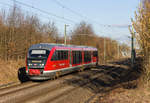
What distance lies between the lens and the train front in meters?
14.0

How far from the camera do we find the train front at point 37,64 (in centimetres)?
1400

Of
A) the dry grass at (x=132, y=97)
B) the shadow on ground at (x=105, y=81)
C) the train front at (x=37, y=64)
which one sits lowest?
the shadow on ground at (x=105, y=81)

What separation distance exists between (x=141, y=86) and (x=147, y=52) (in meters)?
1.96

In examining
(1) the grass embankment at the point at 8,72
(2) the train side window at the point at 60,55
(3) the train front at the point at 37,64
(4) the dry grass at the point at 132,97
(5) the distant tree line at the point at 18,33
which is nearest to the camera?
(4) the dry grass at the point at 132,97

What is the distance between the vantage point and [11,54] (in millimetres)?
18828

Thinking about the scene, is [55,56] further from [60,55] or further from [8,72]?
[8,72]

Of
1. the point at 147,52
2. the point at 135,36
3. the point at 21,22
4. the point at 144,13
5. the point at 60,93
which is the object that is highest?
the point at 21,22

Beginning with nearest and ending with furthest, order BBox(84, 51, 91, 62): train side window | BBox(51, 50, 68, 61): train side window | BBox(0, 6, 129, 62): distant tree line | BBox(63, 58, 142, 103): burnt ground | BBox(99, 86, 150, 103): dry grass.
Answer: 1. BBox(99, 86, 150, 103): dry grass
2. BBox(63, 58, 142, 103): burnt ground
3. BBox(51, 50, 68, 61): train side window
4. BBox(0, 6, 129, 62): distant tree line
5. BBox(84, 51, 91, 62): train side window

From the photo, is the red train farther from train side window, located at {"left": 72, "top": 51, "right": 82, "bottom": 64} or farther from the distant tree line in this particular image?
the distant tree line

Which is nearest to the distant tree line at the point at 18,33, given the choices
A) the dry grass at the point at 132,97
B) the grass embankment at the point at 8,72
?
the grass embankment at the point at 8,72

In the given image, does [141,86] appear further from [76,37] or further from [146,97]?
[76,37]

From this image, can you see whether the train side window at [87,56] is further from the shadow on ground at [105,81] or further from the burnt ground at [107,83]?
the burnt ground at [107,83]

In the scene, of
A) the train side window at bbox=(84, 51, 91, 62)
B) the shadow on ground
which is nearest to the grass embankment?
the shadow on ground

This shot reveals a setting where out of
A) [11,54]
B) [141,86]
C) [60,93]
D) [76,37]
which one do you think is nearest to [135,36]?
[141,86]
